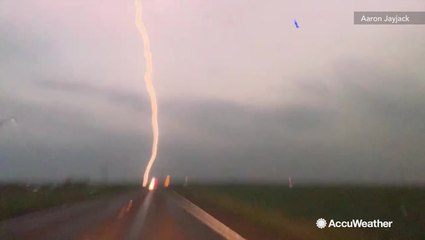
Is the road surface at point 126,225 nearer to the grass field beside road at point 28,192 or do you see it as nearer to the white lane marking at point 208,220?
the white lane marking at point 208,220

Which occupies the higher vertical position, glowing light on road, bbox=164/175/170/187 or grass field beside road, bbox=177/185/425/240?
glowing light on road, bbox=164/175/170/187

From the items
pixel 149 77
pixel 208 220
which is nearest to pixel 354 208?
pixel 149 77

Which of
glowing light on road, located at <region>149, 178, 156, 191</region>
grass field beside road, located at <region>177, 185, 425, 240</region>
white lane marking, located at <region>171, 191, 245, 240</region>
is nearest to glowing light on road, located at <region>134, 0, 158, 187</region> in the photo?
glowing light on road, located at <region>149, 178, 156, 191</region>

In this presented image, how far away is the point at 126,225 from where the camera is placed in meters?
7.59

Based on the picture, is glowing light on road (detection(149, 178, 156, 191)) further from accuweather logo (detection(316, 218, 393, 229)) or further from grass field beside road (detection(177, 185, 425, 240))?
accuweather logo (detection(316, 218, 393, 229))

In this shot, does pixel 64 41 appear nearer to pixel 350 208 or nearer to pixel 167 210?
pixel 350 208

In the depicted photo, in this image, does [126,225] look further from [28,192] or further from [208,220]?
[208,220]

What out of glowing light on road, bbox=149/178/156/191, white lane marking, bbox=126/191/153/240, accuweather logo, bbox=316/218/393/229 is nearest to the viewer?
accuweather logo, bbox=316/218/393/229

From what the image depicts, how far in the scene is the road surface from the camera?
6.47 meters

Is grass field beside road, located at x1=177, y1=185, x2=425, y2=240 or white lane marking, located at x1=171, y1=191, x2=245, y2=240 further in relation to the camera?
white lane marking, located at x1=171, y1=191, x2=245, y2=240

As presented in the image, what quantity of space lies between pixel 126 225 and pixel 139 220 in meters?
0.25

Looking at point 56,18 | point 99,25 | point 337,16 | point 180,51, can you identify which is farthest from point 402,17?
point 56,18

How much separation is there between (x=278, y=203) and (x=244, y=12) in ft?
6.85

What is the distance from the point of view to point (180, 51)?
20.4 feet
